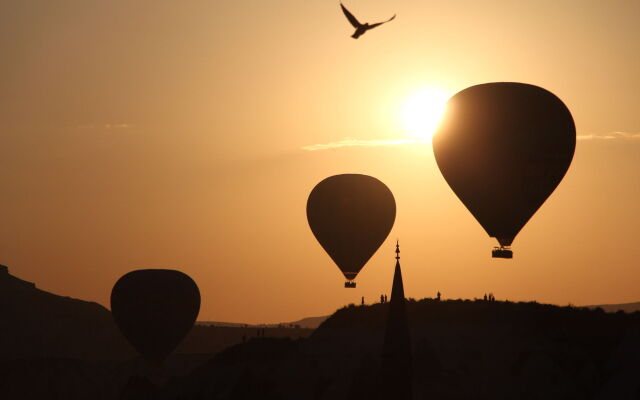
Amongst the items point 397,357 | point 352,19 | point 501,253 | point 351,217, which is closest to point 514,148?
point 501,253

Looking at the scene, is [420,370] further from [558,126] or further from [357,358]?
[558,126]

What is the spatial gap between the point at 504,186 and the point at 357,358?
22.7 m

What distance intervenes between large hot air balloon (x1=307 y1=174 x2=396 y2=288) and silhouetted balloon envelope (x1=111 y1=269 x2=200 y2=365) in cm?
3304

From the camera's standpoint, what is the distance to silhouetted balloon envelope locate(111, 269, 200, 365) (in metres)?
150

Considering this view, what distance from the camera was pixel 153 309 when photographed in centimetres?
14962

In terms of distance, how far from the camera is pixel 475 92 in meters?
95.1

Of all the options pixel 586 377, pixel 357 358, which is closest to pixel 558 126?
pixel 586 377

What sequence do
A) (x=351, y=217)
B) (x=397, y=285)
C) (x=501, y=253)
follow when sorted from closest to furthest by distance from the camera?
(x=501, y=253) → (x=397, y=285) → (x=351, y=217)

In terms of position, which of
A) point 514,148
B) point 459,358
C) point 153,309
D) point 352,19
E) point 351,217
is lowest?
point 459,358

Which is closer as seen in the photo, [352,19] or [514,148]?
[352,19]

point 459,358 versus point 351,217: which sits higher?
point 351,217

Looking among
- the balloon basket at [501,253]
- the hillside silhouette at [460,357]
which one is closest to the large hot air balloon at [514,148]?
the balloon basket at [501,253]

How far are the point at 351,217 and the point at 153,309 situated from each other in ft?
132

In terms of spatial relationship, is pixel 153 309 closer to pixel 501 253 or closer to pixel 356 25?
pixel 501 253
